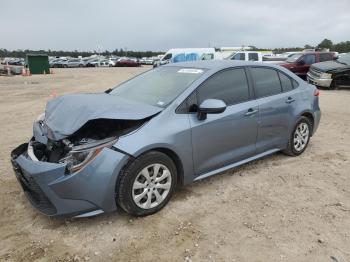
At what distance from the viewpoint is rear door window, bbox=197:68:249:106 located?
418 centimetres

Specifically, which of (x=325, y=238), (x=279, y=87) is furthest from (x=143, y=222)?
(x=279, y=87)

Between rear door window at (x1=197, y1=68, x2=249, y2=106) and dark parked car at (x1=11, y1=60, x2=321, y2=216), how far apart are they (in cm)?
1

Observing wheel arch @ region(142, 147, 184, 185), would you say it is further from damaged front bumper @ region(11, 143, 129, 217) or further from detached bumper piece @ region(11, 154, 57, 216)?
detached bumper piece @ region(11, 154, 57, 216)

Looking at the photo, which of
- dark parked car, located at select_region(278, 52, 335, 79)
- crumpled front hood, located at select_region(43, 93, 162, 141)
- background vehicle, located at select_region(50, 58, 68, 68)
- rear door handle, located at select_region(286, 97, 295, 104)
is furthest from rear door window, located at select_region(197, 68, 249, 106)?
background vehicle, located at select_region(50, 58, 68, 68)

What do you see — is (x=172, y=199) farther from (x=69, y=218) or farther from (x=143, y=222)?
(x=69, y=218)

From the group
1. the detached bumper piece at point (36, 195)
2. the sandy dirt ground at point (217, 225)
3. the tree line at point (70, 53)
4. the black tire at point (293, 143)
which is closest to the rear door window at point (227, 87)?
the sandy dirt ground at point (217, 225)

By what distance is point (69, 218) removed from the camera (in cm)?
343

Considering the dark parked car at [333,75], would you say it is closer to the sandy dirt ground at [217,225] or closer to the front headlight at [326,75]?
the front headlight at [326,75]

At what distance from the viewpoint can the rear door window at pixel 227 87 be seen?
4176 mm

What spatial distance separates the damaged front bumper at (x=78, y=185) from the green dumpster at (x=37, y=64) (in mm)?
31673

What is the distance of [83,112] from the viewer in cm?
364

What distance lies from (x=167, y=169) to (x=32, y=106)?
340 inches

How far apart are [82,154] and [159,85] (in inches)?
61.7

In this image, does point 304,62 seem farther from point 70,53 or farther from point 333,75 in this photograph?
point 70,53
